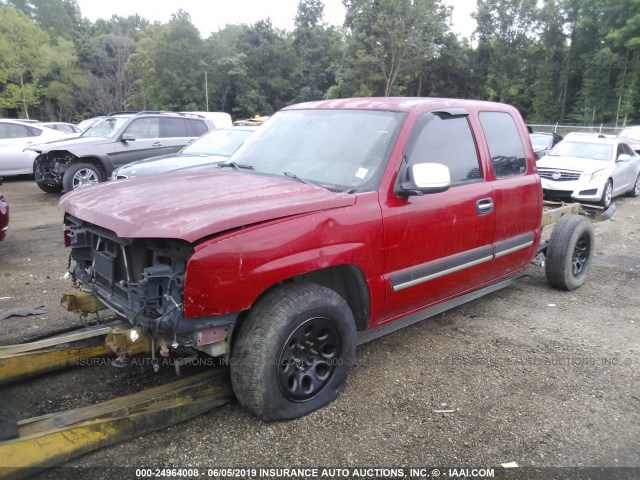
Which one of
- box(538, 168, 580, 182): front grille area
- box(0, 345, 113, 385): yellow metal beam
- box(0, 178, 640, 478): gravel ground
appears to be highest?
box(538, 168, 580, 182): front grille area

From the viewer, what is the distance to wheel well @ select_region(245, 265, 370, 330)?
3.25 metres

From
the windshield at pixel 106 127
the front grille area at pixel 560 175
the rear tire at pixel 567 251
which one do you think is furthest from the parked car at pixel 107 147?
the rear tire at pixel 567 251

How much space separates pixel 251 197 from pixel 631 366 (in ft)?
10.5

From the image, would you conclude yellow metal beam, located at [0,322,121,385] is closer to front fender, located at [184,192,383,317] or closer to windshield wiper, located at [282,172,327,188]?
front fender, located at [184,192,383,317]

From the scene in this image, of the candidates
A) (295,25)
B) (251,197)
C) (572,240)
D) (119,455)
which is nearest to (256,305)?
(251,197)

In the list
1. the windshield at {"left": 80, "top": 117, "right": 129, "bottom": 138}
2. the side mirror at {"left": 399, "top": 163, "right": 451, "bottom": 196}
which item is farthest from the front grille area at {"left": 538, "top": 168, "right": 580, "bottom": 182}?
the windshield at {"left": 80, "top": 117, "right": 129, "bottom": 138}

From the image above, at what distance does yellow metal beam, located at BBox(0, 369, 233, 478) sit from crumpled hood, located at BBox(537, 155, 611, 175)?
10646 mm

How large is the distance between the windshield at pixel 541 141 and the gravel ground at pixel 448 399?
12.7 meters

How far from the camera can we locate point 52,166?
36.3ft

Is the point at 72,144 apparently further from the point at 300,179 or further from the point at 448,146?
the point at 448,146

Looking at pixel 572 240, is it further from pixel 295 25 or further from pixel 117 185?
pixel 295 25

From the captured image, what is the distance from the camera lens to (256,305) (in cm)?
290

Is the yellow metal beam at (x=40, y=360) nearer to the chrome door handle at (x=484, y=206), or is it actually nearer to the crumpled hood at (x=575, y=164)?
the chrome door handle at (x=484, y=206)

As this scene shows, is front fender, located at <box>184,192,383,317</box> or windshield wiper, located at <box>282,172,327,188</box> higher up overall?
windshield wiper, located at <box>282,172,327,188</box>
